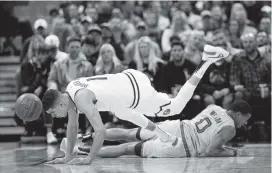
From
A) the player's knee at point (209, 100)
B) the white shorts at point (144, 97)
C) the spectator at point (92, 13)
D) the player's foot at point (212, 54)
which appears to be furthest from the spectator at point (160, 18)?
the white shorts at point (144, 97)

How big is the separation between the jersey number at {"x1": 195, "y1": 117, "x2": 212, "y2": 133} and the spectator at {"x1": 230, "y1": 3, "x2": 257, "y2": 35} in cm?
507

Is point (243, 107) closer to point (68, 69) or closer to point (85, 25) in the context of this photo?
point (68, 69)

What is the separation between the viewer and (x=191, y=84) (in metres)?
7.23

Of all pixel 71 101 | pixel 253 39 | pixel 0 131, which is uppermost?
pixel 253 39

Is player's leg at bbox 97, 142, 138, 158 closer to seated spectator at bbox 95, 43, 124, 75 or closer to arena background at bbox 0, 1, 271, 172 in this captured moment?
arena background at bbox 0, 1, 271, 172

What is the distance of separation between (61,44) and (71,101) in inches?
223

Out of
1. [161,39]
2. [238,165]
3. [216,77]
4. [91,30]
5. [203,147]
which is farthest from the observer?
[161,39]

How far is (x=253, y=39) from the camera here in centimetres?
1010

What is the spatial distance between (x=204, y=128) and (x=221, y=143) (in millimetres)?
297

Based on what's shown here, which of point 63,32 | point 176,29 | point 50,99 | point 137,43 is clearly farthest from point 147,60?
point 50,99

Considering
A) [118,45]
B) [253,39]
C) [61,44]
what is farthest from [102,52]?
[253,39]

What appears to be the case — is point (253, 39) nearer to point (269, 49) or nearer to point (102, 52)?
point (269, 49)

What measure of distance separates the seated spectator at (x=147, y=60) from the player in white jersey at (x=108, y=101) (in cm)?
268

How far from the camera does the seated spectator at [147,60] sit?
10039 millimetres
